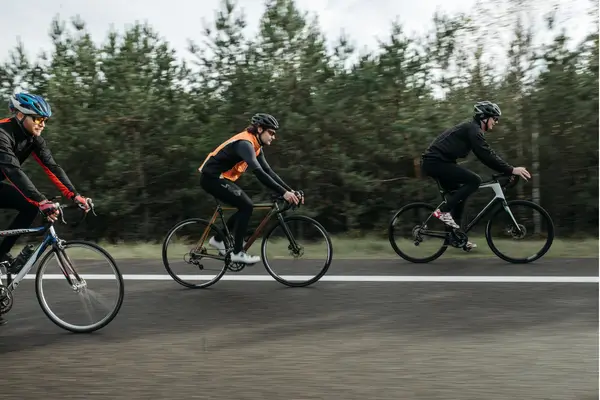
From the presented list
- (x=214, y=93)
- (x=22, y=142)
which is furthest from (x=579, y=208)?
(x=22, y=142)

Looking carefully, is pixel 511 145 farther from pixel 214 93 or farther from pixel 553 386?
pixel 553 386

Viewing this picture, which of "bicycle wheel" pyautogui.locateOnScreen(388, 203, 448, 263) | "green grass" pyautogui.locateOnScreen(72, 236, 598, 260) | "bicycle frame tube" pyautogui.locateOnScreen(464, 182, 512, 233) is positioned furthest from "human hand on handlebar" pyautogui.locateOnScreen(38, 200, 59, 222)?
"bicycle frame tube" pyautogui.locateOnScreen(464, 182, 512, 233)

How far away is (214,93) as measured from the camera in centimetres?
1429

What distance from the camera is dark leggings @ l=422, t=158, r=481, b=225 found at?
28.3 ft

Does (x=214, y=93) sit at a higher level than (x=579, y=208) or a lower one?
higher

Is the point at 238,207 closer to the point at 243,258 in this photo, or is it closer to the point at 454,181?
the point at 243,258

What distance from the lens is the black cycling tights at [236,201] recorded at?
7.39 meters

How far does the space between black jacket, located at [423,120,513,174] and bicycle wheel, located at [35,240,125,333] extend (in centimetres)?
470

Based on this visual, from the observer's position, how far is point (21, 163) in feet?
18.7

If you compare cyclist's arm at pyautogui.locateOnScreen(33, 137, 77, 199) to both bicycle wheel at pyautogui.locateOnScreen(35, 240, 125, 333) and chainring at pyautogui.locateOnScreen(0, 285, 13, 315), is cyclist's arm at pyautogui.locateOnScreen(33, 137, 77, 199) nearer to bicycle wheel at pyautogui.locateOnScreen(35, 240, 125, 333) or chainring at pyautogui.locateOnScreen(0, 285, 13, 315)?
bicycle wheel at pyautogui.locateOnScreen(35, 240, 125, 333)

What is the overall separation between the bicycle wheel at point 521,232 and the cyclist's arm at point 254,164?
10.0 feet

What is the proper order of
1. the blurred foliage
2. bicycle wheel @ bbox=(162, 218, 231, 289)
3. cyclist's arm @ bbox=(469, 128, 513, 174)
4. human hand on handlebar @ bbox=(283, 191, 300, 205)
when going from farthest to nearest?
the blurred foliage < cyclist's arm @ bbox=(469, 128, 513, 174) < bicycle wheel @ bbox=(162, 218, 231, 289) < human hand on handlebar @ bbox=(283, 191, 300, 205)

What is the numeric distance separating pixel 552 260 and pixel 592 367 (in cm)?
447

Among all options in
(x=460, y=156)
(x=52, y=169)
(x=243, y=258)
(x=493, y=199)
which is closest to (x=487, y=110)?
(x=460, y=156)
